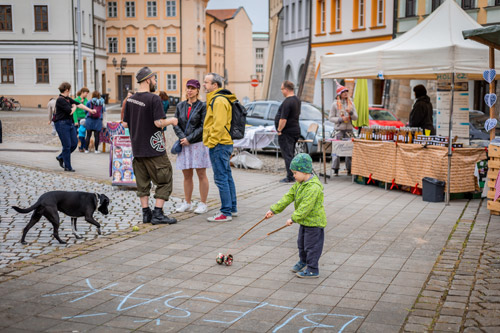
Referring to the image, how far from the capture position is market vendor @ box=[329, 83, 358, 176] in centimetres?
1391

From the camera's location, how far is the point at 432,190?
436 inches

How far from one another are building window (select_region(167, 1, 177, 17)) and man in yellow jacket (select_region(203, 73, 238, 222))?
207 ft

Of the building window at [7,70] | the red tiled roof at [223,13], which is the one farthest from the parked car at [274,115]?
the red tiled roof at [223,13]

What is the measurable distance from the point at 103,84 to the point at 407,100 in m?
40.6

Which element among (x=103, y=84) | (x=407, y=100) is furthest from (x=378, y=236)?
(x=103, y=84)

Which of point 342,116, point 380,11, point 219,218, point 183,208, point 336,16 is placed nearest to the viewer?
point 219,218

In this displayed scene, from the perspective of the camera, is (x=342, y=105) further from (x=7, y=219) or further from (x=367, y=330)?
(x=367, y=330)

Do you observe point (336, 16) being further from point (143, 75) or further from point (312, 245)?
point (312, 245)

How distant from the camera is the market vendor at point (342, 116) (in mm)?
13914

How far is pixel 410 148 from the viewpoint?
38.8ft

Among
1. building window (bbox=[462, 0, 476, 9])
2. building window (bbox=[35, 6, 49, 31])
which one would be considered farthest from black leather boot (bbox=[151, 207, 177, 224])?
building window (bbox=[35, 6, 49, 31])

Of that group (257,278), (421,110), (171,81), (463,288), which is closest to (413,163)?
(421,110)

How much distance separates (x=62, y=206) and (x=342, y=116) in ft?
25.3

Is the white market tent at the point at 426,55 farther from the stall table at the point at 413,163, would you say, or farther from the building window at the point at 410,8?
the building window at the point at 410,8
